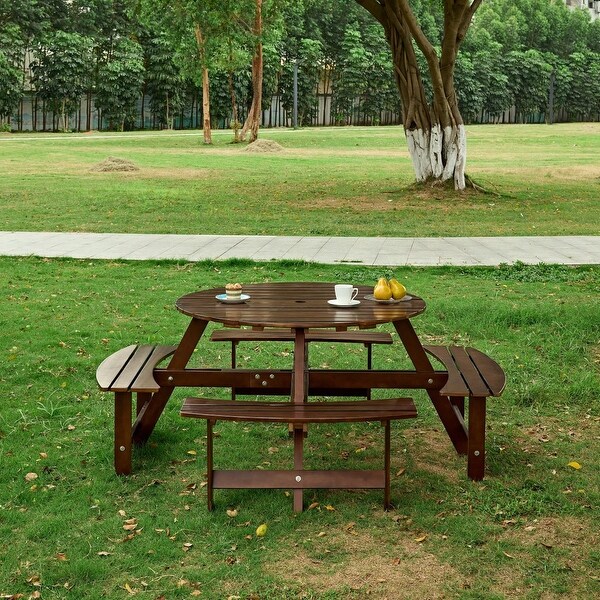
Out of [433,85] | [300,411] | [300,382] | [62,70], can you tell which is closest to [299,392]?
[300,382]

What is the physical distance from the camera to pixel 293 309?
17.5 feet

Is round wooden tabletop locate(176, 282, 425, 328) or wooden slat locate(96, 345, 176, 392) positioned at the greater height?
round wooden tabletop locate(176, 282, 425, 328)

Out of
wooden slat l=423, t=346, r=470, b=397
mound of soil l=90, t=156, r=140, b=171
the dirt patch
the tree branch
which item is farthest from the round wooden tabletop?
mound of soil l=90, t=156, r=140, b=171

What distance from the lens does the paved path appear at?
11766mm

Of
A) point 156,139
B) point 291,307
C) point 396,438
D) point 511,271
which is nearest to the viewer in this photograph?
point 291,307

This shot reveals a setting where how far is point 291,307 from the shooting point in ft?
17.7

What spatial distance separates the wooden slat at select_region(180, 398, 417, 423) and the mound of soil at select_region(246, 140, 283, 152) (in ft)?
101

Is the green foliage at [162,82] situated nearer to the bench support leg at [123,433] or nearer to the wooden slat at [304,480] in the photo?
the bench support leg at [123,433]

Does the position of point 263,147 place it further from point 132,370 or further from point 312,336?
point 132,370

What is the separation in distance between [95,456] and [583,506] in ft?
8.46

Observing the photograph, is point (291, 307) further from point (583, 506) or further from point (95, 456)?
point (583, 506)

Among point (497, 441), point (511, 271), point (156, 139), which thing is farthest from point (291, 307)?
point (156, 139)

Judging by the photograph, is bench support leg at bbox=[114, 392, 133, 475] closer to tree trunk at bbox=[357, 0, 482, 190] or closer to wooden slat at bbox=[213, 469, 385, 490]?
wooden slat at bbox=[213, 469, 385, 490]

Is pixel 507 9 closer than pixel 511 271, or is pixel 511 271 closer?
pixel 511 271
